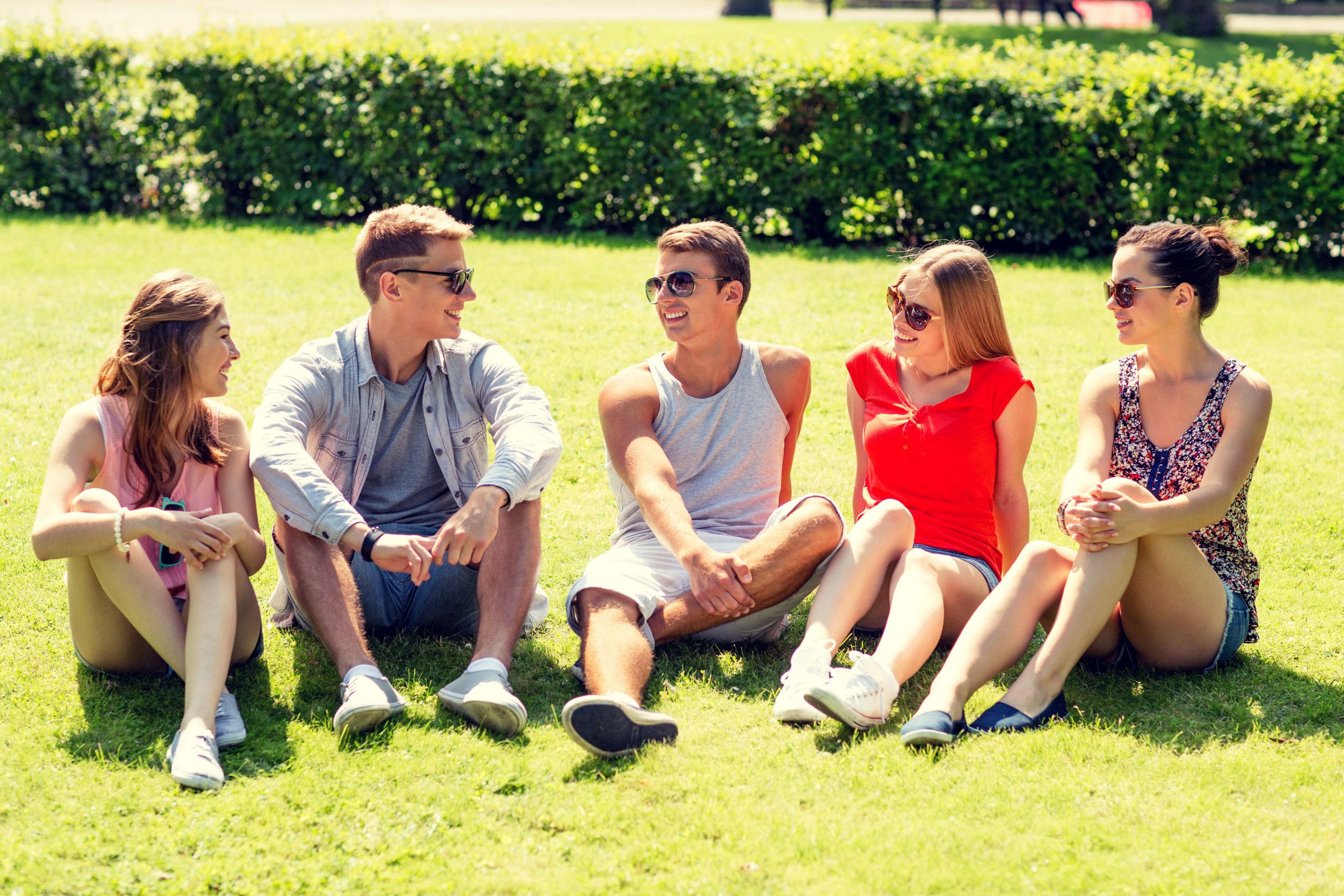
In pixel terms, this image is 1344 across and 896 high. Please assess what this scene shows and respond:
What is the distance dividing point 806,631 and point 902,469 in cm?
83

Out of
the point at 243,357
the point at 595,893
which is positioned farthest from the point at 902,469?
the point at 243,357

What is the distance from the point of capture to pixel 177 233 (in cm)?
1180

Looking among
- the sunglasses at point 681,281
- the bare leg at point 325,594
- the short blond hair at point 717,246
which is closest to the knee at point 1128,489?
the short blond hair at point 717,246

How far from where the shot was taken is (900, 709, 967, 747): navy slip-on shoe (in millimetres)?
3936

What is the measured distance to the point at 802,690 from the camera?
407 centimetres

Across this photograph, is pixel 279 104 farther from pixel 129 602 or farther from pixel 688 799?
pixel 688 799

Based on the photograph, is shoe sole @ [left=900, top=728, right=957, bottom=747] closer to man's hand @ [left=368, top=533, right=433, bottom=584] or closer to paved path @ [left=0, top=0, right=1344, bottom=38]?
man's hand @ [left=368, top=533, right=433, bottom=584]

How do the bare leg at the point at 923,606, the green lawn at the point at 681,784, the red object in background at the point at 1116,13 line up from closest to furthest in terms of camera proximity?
the green lawn at the point at 681,784 < the bare leg at the point at 923,606 < the red object in background at the point at 1116,13

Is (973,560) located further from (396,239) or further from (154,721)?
(154,721)

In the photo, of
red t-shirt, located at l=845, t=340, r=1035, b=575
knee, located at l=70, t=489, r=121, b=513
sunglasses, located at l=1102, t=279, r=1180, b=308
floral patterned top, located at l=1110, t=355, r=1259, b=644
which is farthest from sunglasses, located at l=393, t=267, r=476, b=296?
floral patterned top, located at l=1110, t=355, r=1259, b=644

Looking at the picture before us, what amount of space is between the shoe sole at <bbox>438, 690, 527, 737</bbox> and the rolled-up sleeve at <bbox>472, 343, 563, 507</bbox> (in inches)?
27.9

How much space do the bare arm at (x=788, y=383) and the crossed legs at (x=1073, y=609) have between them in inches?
42.1

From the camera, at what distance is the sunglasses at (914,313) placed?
469 cm

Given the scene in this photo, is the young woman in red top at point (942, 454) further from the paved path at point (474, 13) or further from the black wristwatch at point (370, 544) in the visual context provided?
the paved path at point (474, 13)
